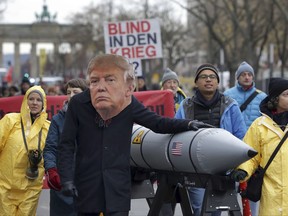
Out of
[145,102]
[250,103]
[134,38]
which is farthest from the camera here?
[134,38]

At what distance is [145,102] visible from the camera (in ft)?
35.2

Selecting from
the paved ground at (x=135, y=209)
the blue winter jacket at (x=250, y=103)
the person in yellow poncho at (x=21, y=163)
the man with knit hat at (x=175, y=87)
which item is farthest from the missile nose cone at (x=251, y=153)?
the man with knit hat at (x=175, y=87)

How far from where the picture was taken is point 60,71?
113m

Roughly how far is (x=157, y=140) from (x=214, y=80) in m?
1.51

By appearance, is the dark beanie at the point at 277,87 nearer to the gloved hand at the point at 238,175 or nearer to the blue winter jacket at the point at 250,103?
the gloved hand at the point at 238,175

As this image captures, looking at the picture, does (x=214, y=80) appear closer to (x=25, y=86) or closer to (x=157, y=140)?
(x=157, y=140)

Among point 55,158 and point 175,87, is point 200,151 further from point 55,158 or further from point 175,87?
point 175,87

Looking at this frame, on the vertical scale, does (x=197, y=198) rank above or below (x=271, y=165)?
below

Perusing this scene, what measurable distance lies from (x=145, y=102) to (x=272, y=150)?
3890 mm

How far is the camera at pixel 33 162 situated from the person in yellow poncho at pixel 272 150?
2.32m

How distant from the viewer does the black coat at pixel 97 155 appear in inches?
267

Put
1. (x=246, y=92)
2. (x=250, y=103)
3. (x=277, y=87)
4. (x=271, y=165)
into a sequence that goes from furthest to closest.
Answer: (x=246, y=92) → (x=250, y=103) → (x=277, y=87) → (x=271, y=165)

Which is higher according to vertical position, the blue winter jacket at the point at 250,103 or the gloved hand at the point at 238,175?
the blue winter jacket at the point at 250,103

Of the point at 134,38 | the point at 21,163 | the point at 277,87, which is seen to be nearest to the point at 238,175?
the point at 277,87
